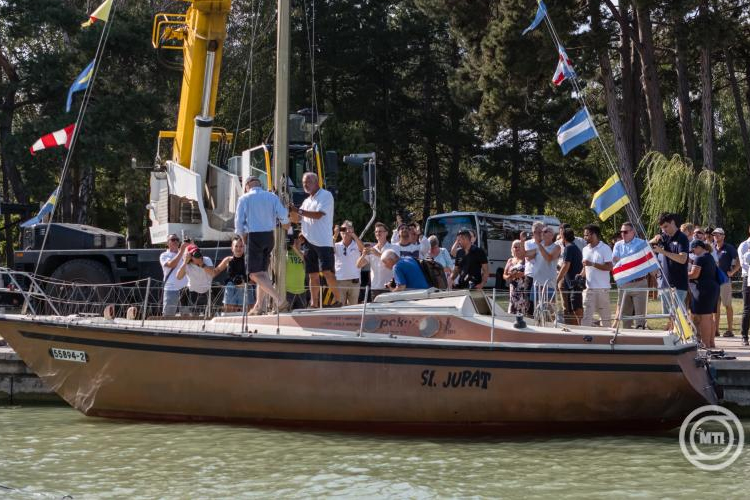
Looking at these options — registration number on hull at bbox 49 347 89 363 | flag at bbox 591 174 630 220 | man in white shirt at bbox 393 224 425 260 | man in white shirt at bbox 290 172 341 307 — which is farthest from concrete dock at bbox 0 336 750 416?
man in white shirt at bbox 290 172 341 307

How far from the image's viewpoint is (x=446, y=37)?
140 ft

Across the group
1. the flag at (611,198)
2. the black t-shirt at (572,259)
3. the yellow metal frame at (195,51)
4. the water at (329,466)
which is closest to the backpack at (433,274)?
the flag at (611,198)

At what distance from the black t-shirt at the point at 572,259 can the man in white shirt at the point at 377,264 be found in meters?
2.26

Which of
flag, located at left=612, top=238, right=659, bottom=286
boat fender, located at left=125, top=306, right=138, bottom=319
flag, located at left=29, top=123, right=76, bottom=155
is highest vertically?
flag, located at left=29, top=123, right=76, bottom=155

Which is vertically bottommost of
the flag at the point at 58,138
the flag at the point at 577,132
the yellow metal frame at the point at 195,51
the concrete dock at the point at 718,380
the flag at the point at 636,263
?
the concrete dock at the point at 718,380

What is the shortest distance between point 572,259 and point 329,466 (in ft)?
18.4

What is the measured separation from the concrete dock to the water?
95 cm

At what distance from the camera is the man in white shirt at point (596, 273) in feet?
39.3

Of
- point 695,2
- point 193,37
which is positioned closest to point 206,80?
point 193,37

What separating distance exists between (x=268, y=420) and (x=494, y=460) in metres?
2.48

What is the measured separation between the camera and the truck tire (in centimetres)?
1750

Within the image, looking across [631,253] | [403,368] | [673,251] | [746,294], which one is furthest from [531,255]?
[403,368]

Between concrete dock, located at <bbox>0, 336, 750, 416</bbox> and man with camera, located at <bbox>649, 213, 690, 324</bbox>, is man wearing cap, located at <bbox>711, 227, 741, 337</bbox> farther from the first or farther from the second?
man with camera, located at <bbox>649, 213, 690, 324</bbox>

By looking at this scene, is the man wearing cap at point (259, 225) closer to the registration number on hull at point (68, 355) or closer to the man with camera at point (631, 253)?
the registration number on hull at point (68, 355)
